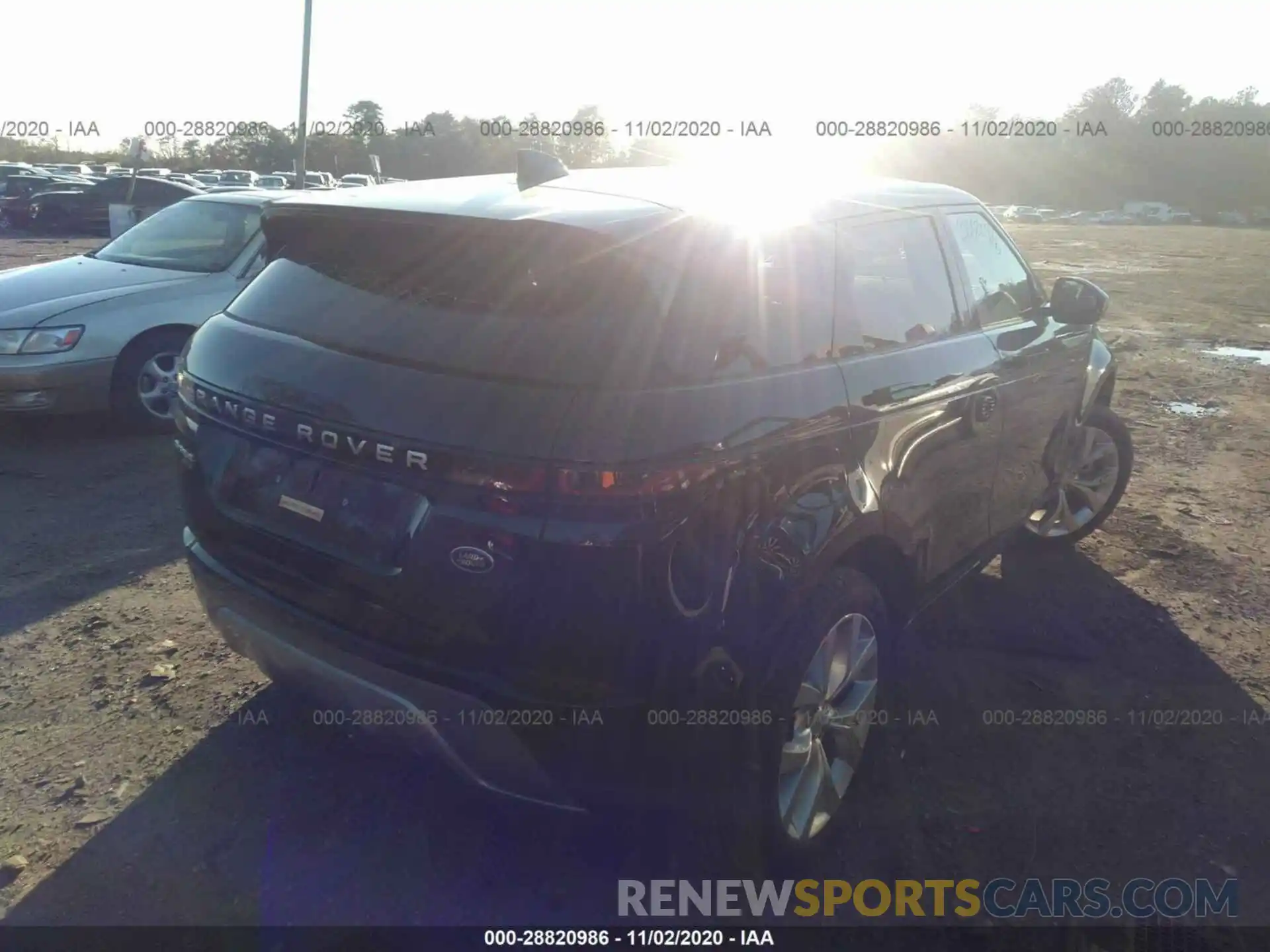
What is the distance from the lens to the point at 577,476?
85.5 inches

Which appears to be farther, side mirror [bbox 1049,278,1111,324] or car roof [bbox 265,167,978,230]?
side mirror [bbox 1049,278,1111,324]

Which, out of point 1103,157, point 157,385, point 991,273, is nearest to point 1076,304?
point 991,273

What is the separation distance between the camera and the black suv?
2.23 metres

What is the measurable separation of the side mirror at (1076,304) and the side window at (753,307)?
179 centimetres

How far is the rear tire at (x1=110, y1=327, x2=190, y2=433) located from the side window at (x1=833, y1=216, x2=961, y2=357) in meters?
5.06

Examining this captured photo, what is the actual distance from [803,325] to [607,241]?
66 centimetres

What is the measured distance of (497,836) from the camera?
2.99 m

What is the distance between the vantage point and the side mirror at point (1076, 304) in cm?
A: 428

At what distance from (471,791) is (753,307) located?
4.76 ft

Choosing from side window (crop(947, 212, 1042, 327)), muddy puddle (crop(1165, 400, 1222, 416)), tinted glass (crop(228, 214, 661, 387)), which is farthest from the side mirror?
muddy puddle (crop(1165, 400, 1222, 416))

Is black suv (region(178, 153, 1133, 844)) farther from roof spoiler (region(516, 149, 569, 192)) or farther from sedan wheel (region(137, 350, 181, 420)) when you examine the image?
sedan wheel (region(137, 350, 181, 420))

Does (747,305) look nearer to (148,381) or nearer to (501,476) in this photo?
(501,476)

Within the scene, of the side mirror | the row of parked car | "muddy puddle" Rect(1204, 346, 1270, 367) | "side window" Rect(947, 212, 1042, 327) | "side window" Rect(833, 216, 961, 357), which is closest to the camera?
"side window" Rect(833, 216, 961, 357)

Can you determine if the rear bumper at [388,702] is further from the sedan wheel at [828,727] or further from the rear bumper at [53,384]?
the rear bumper at [53,384]
